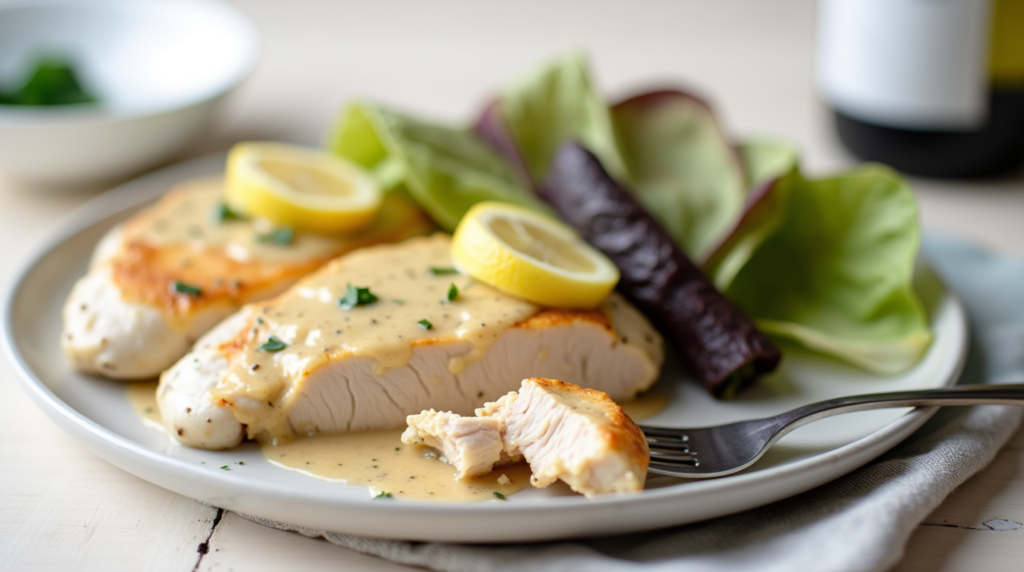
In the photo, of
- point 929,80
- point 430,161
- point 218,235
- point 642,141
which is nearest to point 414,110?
point 642,141

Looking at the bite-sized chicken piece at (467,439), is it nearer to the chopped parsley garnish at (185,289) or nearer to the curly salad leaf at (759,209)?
the chopped parsley garnish at (185,289)

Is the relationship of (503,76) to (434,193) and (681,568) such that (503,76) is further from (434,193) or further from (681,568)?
(681,568)

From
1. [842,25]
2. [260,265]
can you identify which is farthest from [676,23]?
[260,265]

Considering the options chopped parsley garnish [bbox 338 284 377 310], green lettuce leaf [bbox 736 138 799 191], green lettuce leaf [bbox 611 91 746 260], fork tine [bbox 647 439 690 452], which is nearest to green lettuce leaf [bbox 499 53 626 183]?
green lettuce leaf [bbox 611 91 746 260]

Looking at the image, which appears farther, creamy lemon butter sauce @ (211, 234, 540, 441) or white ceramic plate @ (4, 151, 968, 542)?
creamy lemon butter sauce @ (211, 234, 540, 441)

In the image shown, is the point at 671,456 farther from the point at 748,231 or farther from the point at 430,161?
the point at 430,161

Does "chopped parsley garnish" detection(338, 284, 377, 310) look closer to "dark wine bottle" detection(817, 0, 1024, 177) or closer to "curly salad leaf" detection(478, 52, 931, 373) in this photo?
"curly salad leaf" detection(478, 52, 931, 373)

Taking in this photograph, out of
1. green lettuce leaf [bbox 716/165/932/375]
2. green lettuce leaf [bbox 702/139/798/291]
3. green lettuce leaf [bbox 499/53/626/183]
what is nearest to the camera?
green lettuce leaf [bbox 716/165/932/375]
